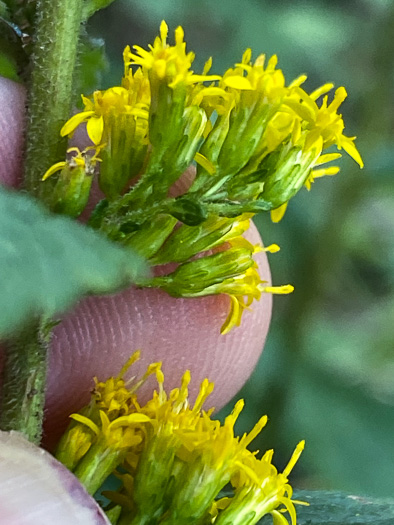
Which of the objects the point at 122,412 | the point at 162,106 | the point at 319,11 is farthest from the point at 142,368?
the point at 319,11

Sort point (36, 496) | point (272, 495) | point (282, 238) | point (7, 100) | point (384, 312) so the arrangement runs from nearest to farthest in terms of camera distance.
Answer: point (36, 496) < point (272, 495) < point (7, 100) < point (282, 238) < point (384, 312)

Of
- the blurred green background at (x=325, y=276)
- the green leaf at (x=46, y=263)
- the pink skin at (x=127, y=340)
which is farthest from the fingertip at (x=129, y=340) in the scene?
the blurred green background at (x=325, y=276)

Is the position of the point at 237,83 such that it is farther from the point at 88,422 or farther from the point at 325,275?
the point at 325,275

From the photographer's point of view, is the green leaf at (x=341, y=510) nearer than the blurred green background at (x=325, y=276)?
Yes

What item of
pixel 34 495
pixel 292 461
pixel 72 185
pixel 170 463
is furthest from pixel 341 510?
pixel 72 185

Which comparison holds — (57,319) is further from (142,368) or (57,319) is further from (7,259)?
(142,368)

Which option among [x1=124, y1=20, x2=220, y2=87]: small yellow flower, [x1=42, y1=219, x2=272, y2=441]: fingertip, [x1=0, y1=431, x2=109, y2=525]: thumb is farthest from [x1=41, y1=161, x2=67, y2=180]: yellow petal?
[x1=42, y1=219, x2=272, y2=441]: fingertip

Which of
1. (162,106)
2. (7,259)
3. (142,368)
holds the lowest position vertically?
(142,368)

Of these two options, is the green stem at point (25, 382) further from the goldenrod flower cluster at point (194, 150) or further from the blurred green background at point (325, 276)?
the blurred green background at point (325, 276)
